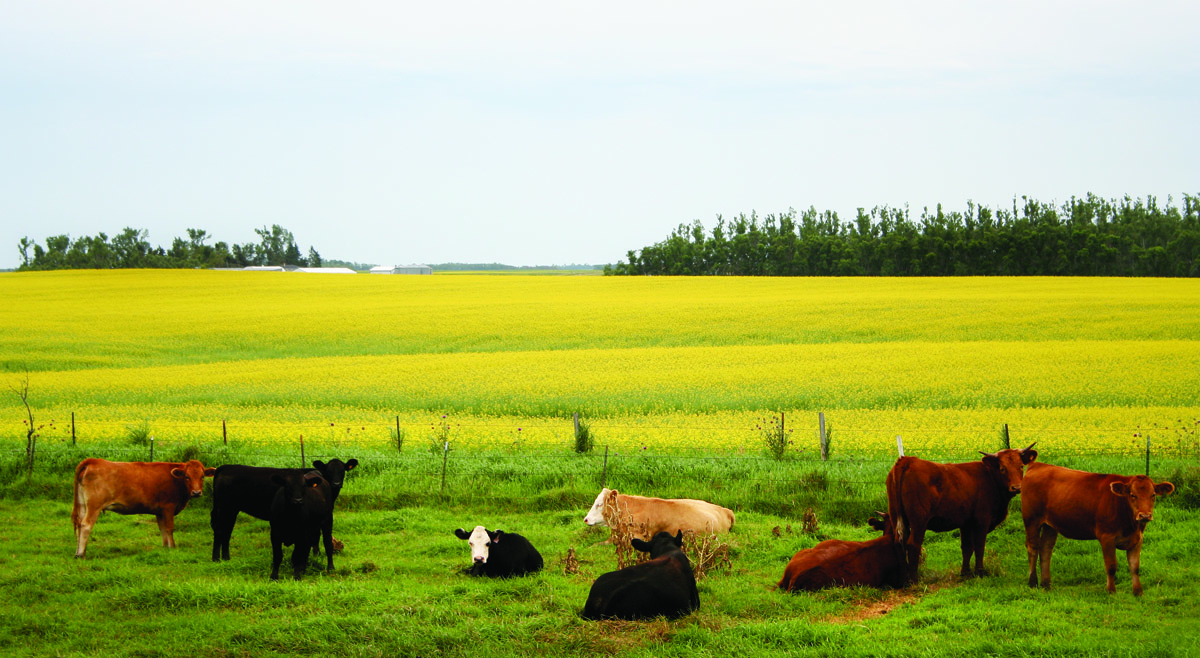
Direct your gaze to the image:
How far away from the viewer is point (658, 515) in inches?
466

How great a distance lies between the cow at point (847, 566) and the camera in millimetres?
9422

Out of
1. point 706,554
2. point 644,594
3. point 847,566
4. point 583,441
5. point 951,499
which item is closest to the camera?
point 644,594

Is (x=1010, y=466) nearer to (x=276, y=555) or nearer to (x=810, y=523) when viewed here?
(x=810, y=523)

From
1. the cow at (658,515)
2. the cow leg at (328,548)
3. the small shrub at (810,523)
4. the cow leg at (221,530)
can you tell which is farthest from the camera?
the small shrub at (810,523)

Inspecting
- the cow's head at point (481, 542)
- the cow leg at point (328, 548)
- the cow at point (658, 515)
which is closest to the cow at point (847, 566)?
the cow at point (658, 515)

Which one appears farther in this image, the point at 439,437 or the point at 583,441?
the point at 439,437

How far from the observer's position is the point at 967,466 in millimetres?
10391

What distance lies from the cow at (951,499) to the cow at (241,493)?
21.9ft

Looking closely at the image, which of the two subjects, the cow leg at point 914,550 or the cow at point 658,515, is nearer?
the cow leg at point 914,550

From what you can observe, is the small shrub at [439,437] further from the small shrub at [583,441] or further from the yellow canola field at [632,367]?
the small shrub at [583,441]

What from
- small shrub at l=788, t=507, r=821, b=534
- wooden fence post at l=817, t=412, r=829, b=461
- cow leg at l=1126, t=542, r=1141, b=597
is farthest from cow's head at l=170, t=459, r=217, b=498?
cow leg at l=1126, t=542, r=1141, b=597

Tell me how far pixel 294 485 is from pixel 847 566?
20.2ft

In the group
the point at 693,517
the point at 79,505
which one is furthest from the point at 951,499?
the point at 79,505

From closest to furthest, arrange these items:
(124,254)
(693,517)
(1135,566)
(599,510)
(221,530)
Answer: (1135,566)
(221,530)
(599,510)
(693,517)
(124,254)
